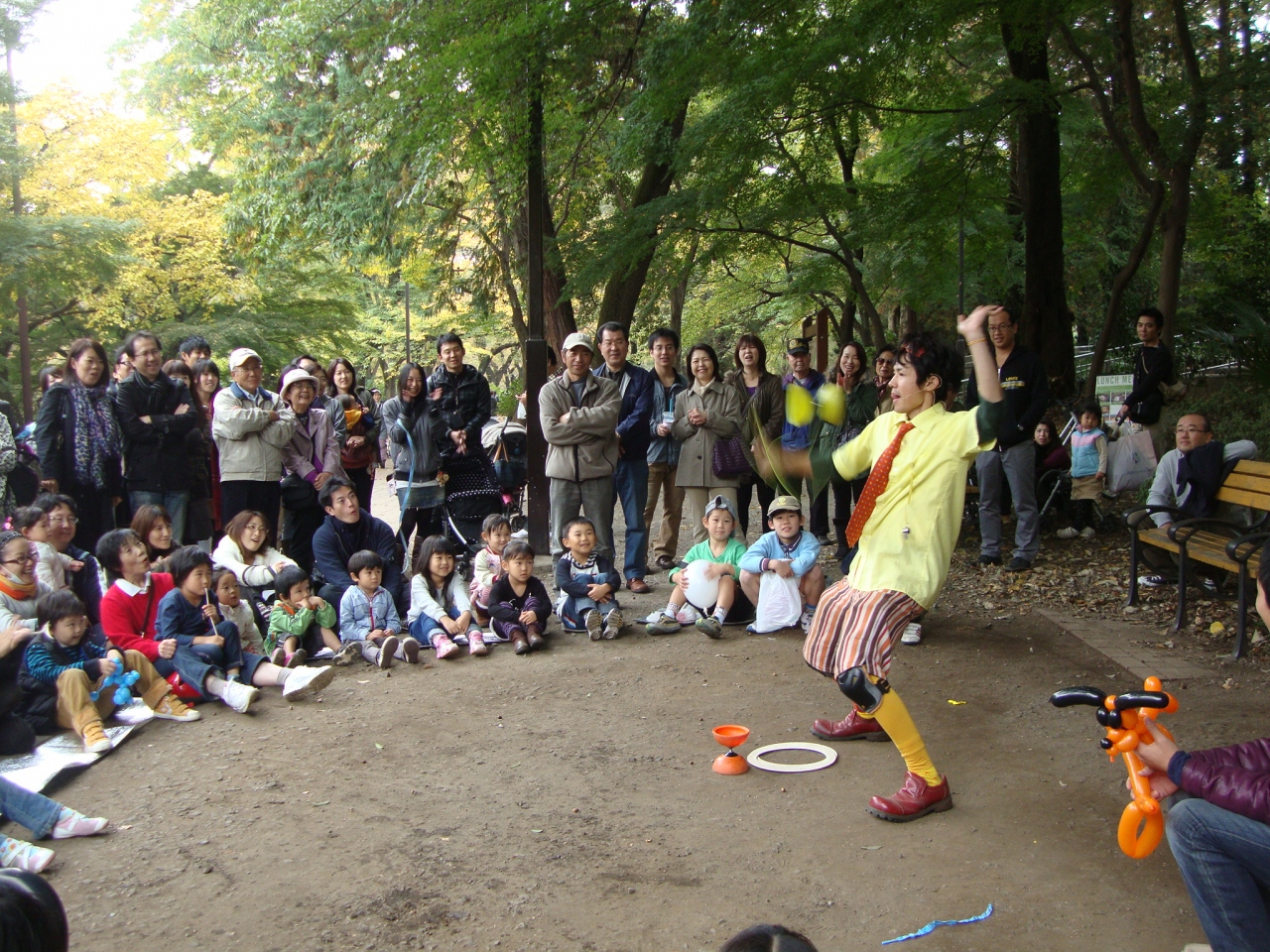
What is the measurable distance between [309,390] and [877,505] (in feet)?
16.9

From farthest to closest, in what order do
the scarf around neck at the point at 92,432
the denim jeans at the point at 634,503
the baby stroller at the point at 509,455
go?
1. the baby stroller at the point at 509,455
2. the denim jeans at the point at 634,503
3. the scarf around neck at the point at 92,432

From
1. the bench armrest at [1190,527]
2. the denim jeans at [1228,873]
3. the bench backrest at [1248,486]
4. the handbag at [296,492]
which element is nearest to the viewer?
the denim jeans at [1228,873]

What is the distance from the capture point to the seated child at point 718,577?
273 inches

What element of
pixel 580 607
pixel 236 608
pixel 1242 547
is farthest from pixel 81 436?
pixel 1242 547

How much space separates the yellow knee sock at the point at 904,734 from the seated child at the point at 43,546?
442cm

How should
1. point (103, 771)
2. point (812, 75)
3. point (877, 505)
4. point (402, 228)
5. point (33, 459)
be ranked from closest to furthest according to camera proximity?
point (877, 505), point (103, 771), point (33, 459), point (812, 75), point (402, 228)

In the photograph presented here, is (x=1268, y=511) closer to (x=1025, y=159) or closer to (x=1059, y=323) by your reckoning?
(x=1059, y=323)

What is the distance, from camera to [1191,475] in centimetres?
710

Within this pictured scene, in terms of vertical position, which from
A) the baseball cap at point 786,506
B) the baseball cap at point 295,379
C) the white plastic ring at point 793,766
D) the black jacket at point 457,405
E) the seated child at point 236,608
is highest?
the baseball cap at point 295,379

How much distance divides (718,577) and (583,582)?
3.01ft

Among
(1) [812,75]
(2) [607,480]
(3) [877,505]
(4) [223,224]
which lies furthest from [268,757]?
(4) [223,224]

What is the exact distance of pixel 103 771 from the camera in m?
4.55

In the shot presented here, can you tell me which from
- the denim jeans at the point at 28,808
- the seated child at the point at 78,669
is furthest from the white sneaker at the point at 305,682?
the denim jeans at the point at 28,808

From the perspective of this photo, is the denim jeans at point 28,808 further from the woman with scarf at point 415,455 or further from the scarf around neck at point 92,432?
the woman with scarf at point 415,455
